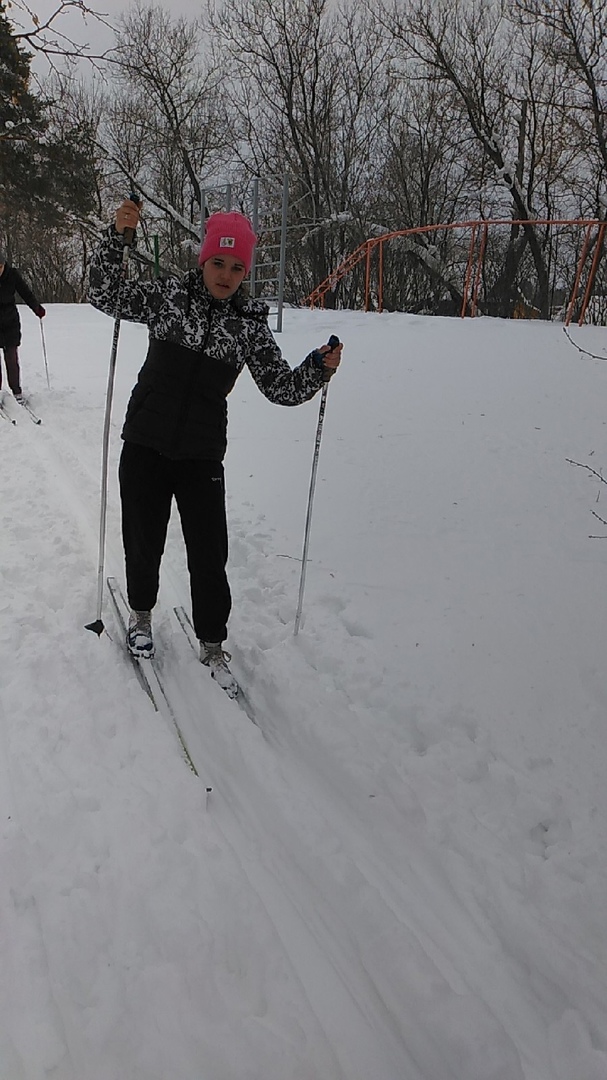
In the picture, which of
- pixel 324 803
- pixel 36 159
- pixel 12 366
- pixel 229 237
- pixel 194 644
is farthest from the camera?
pixel 36 159

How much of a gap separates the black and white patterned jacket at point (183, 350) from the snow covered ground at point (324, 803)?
3.62ft

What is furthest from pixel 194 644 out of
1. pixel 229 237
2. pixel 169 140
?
pixel 169 140

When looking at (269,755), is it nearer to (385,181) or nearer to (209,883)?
(209,883)

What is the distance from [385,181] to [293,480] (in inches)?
858

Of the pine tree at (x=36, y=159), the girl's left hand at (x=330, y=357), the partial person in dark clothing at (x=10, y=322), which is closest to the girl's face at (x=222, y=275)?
the girl's left hand at (x=330, y=357)

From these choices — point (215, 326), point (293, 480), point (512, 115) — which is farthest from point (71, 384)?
point (512, 115)

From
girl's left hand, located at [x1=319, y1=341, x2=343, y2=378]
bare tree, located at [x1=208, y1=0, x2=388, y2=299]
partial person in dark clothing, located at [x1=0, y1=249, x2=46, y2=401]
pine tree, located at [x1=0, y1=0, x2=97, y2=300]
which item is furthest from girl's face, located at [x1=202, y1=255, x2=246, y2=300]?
bare tree, located at [x1=208, y1=0, x2=388, y2=299]

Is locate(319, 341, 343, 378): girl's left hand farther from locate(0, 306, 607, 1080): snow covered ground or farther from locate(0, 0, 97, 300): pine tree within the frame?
locate(0, 0, 97, 300): pine tree

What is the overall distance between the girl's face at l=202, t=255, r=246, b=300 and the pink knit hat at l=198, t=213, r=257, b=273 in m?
0.02

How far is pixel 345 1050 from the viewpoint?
1.60 metres

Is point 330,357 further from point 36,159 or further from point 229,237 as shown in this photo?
point 36,159

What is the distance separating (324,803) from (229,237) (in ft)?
7.36

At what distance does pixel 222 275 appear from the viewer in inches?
100

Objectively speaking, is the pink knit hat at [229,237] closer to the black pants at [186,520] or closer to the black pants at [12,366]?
the black pants at [186,520]
